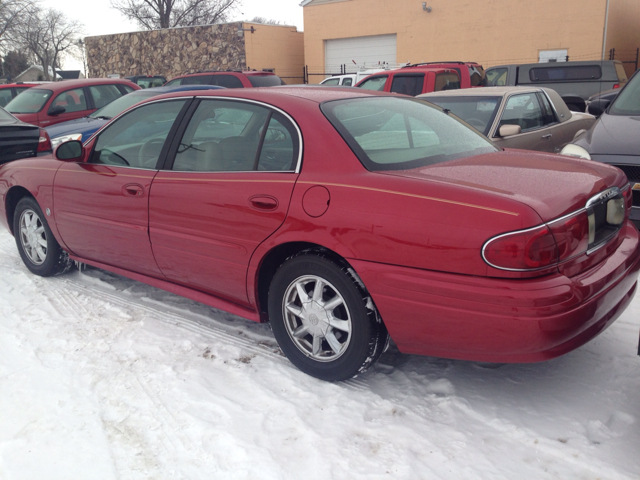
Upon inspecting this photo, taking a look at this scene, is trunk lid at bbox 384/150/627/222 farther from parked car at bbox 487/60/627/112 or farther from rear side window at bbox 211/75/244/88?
parked car at bbox 487/60/627/112

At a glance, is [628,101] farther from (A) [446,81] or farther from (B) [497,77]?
(B) [497,77]

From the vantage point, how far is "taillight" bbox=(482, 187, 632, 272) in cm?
243

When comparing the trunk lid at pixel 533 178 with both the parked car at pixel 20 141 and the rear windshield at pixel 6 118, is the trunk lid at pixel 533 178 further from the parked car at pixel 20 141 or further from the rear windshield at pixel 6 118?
the rear windshield at pixel 6 118

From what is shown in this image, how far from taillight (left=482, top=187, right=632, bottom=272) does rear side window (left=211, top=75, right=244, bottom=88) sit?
37.9 feet

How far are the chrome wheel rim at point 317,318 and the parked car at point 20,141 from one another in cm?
606

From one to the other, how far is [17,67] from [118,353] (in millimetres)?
56543

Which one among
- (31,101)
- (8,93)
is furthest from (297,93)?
(8,93)

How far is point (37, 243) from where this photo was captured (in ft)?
16.4

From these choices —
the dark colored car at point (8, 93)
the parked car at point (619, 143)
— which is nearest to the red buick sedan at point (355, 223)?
the parked car at point (619, 143)

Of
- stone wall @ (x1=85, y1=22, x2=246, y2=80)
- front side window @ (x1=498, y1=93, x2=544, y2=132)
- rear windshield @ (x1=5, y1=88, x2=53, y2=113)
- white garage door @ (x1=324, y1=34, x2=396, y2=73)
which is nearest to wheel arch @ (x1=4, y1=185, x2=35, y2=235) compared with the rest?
front side window @ (x1=498, y1=93, x2=544, y2=132)

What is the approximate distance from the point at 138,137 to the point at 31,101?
8.11 metres

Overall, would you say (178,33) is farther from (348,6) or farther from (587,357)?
(587,357)

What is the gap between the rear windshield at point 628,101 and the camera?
5.99 meters

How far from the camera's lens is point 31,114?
416 inches
